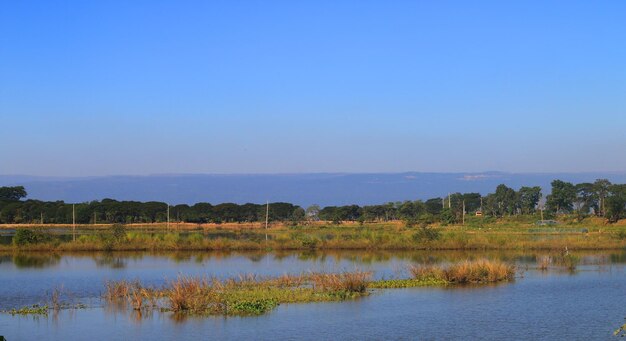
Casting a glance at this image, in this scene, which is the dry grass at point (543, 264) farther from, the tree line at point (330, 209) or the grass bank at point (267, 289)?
the tree line at point (330, 209)

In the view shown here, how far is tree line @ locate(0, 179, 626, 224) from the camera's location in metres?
106

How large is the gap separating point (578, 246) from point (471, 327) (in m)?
32.4

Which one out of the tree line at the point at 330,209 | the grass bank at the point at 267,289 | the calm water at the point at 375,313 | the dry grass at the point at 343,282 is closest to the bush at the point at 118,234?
the calm water at the point at 375,313

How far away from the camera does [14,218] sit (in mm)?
107938

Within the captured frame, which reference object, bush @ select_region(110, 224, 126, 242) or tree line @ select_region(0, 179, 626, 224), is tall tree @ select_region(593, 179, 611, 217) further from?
bush @ select_region(110, 224, 126, 242)

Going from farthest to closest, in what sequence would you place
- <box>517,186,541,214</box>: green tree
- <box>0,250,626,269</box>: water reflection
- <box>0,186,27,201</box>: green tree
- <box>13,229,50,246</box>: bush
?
<box>0,186,27,201</box>: green tree, <box>517,186,541,214</box>: green tree, <box>13,229,50,246</box>: bush, <box>0,250,626,269</box>: water reflection

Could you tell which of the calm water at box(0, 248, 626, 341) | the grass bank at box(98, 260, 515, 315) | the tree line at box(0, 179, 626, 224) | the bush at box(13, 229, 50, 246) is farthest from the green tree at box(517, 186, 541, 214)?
the grass bank at box(98, 260, 515, 315)

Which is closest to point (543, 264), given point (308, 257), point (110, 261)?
point (308, 257)

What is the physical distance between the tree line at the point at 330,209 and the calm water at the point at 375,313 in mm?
57539

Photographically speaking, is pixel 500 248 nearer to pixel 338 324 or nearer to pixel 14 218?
pixel 338 324

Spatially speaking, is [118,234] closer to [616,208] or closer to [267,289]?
[267,289]

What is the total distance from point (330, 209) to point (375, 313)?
10281 cm

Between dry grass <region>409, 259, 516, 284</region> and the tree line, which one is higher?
the tree line

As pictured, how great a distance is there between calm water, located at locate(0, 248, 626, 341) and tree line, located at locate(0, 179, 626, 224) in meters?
57.5
